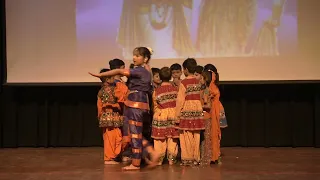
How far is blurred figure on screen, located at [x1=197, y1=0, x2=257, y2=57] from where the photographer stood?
22.0ft

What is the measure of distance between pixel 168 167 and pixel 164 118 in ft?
1.82

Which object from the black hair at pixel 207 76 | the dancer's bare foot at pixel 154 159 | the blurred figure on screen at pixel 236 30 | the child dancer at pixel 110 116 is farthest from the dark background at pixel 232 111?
the dancer's bare foot at pixel 154 159

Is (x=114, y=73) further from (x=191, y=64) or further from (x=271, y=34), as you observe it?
(x=271, y=34)

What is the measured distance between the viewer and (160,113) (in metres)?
5.33

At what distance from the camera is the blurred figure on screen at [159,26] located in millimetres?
6734

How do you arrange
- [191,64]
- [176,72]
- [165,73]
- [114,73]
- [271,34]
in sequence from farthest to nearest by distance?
[271,34] < [176,72] < [165,73] < [191,64] < [114,73]

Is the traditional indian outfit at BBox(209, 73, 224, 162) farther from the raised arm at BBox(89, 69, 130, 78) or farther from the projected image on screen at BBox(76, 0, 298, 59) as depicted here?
the projected image on screen at BBox(76, 0, 298, 59)

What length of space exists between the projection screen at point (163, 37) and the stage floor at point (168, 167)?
3.53ft

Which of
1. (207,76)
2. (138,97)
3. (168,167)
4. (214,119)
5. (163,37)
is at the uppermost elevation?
(163,37)

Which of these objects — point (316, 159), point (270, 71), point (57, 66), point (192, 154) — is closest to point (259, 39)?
point (270, 71)

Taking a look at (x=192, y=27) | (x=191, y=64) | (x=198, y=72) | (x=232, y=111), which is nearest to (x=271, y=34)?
→ (x=192, y=27)

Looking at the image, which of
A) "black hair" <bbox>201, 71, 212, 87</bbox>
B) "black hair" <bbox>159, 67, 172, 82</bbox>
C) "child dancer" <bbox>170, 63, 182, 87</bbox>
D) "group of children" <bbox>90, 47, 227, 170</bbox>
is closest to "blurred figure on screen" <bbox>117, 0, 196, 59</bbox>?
"group of children" <bbox>90, 47, 227, 170</bbox>

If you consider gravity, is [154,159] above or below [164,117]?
below

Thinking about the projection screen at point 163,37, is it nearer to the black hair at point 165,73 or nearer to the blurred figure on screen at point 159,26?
the blurred figure on screen at point 159,26
